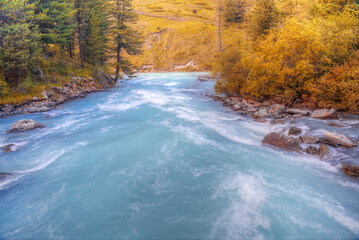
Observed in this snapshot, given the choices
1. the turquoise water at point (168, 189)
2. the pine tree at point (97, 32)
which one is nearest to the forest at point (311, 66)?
the turquoise water at point (168, 189)

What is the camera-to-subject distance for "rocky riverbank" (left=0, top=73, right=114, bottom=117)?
17.3 meters

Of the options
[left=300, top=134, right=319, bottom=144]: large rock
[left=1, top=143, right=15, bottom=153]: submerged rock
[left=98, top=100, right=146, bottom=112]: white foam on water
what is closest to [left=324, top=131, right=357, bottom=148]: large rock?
[left=300, top=134, right=319, bottom=144]: large rock

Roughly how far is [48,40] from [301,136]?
29673 millimetres

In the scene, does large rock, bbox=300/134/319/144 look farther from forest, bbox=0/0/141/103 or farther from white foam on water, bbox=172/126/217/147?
forest, bbox=0/0/141/103

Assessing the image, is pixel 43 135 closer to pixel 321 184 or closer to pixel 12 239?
pixel 12 239

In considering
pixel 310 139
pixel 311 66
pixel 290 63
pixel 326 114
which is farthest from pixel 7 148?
pixel 311 66

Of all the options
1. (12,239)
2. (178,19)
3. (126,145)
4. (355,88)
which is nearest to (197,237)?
(12,239)

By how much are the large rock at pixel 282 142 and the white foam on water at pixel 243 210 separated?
11.5ft

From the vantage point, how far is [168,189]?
289 inches

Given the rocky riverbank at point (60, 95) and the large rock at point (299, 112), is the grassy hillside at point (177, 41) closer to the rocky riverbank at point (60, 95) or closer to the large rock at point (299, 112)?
the rocky riverbank at point (60, 95)

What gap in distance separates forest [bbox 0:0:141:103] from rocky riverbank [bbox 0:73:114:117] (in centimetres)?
70

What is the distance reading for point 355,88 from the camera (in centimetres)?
1330

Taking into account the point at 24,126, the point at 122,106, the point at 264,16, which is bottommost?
the point at 122,106

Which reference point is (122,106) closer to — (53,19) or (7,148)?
(7,148)
